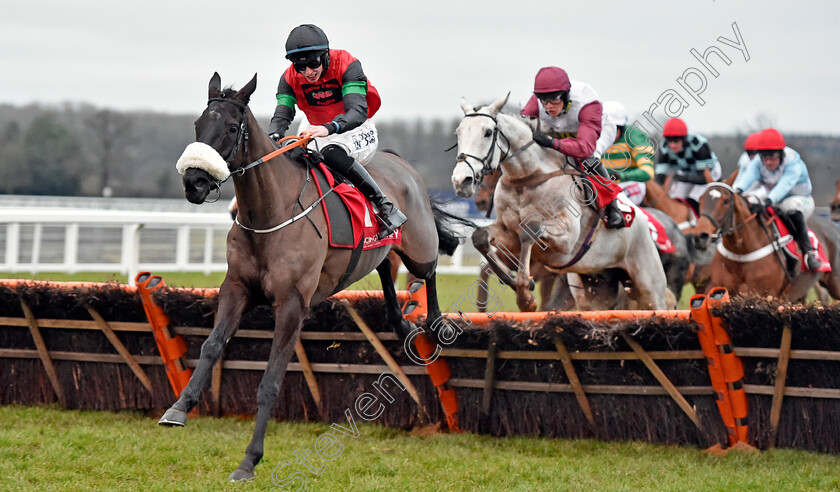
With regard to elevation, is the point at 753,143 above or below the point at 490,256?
above

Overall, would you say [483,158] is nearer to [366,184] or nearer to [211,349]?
[366,184]

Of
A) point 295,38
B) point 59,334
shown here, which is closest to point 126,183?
point 59,334

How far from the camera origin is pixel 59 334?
640 cm

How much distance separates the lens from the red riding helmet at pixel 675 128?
10164 mm

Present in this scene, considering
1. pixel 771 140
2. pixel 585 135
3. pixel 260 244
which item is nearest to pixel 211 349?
pixel 260 244

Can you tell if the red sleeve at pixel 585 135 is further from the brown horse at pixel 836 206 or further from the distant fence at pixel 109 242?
the distant fence at pixel 109 242

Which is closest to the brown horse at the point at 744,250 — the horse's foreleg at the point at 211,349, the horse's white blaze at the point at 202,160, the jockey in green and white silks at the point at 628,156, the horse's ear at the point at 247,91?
the jockey in green and white silks at the point at 628,156

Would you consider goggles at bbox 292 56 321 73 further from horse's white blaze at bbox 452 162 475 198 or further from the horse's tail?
the horse's tail

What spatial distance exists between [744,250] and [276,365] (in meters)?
5.70

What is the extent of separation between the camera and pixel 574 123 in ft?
23.6

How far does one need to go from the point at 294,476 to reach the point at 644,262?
4224 mm

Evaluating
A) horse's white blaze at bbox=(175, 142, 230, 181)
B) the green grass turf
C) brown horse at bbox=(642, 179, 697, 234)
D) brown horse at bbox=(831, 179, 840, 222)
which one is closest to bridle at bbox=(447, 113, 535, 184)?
the green grass turf

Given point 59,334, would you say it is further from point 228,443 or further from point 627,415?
point 627,415

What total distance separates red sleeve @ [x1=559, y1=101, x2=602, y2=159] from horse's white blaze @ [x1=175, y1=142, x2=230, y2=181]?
3.49 m
